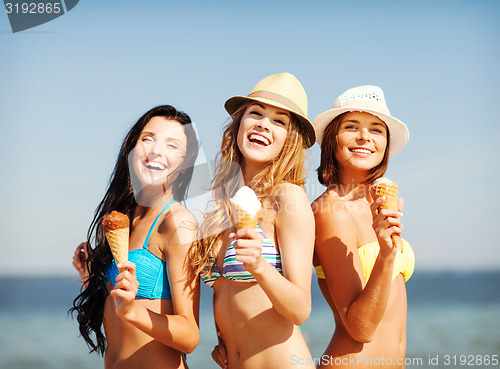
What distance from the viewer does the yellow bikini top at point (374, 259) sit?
381cm

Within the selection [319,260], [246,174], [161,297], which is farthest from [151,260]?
[319,260]

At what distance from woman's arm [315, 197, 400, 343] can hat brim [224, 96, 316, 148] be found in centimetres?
55

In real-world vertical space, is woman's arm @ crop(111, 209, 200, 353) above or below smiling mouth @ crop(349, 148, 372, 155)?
below

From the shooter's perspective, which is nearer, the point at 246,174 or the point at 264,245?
the point at 264,245

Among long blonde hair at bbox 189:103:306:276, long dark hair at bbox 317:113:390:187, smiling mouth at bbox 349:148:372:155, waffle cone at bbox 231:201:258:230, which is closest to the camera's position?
waffle cone at bbox 231:201:258:230

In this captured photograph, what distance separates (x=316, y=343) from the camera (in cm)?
2023

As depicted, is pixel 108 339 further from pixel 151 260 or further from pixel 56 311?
pixel 56 311

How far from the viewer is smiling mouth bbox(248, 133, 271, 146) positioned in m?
3.83

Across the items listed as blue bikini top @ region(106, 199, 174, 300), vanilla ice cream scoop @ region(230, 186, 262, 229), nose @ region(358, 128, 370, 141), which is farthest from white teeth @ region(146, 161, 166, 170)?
nose @ region(358, 128, 370, 141)

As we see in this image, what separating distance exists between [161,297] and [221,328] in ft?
1.69

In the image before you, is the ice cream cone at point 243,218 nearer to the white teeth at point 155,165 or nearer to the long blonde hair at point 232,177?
the long blonde hair at point 232,177

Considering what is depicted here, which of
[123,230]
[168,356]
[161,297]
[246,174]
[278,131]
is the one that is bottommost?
[168,356]

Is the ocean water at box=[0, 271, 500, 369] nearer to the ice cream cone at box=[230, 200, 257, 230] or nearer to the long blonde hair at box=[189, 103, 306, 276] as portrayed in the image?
the long blonde hair at box=[189, 103, 306, 276]

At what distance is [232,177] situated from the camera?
414cm
